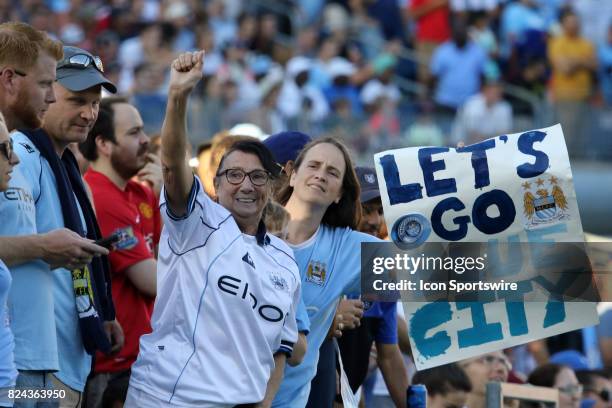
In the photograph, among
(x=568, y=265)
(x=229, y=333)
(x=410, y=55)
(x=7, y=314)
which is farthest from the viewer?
(x=410, y=55)

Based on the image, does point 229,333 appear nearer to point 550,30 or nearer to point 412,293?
point 412,293

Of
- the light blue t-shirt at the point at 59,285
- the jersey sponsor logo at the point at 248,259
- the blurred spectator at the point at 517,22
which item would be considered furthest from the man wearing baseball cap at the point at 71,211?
the blurred spectator at the point at 517,22

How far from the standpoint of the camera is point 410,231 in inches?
247

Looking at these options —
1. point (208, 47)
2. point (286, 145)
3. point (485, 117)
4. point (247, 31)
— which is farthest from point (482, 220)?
point (247, 31)

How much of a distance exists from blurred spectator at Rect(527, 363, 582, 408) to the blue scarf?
12.3ft

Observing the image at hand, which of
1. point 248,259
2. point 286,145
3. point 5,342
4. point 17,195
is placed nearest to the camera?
point 5,342

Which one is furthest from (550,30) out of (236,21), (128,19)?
(128,19)

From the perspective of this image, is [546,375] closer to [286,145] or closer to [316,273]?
[286,145]

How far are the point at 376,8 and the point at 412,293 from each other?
11.6 meters

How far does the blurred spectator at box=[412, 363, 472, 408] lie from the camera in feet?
25.8

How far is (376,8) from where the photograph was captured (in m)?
17.5

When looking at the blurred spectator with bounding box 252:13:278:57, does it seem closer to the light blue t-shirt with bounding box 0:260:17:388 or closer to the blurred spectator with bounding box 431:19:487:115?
the blurred spectator with bounding box 431:19:487:115

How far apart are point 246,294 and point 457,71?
10945mm

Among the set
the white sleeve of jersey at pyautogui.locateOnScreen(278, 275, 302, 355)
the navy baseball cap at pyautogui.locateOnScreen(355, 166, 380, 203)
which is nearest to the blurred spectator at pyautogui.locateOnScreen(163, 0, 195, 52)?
the navy baseball cap at pyautogui.locateOnScreen(355, 166, 380, 203)
